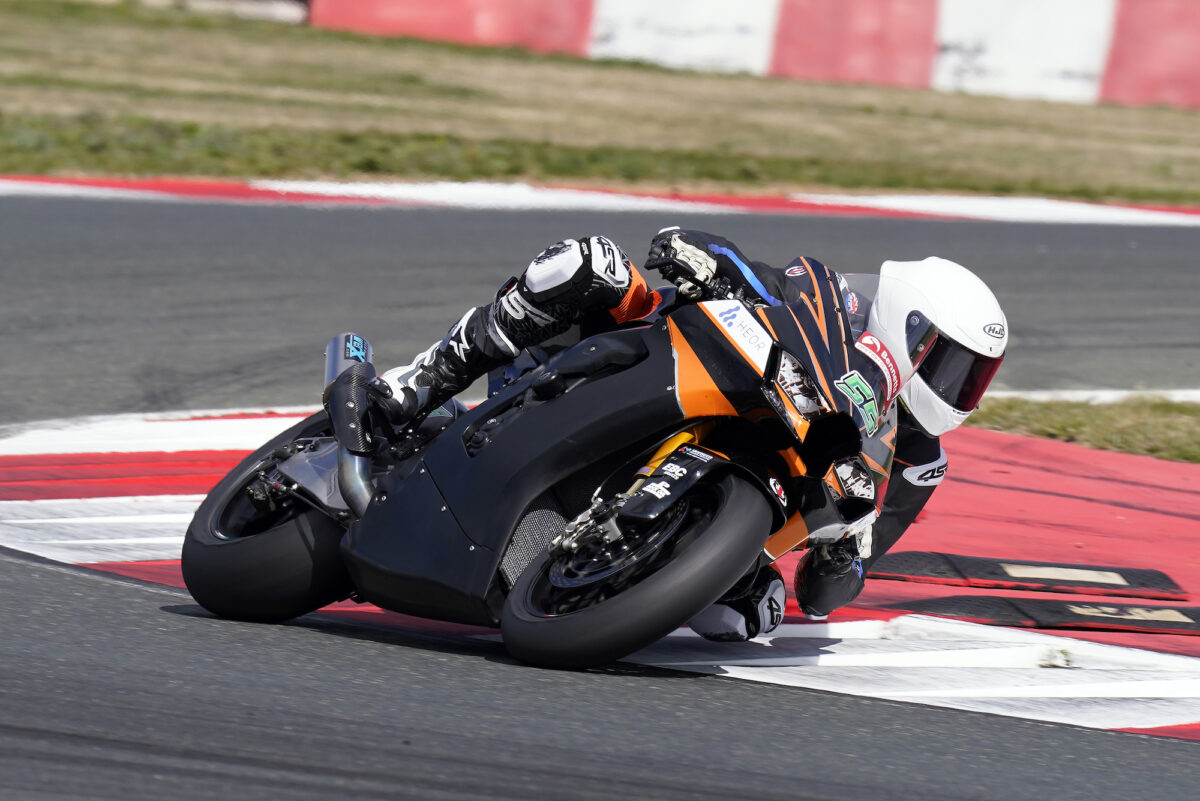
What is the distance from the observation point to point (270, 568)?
13.4 feet

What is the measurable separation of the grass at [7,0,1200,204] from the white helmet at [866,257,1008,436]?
8.67m

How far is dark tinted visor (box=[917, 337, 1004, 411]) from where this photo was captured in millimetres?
4105

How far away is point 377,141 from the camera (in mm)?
13695

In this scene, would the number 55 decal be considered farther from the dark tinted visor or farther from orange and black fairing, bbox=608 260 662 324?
orange and black fairing, bbox=608 260 662 324

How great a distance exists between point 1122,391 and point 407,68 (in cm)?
1158

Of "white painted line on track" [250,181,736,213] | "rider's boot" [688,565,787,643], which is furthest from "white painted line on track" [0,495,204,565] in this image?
"white painted line on track" [250,181,736,213]

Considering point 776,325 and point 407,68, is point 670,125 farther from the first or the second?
point 776,325

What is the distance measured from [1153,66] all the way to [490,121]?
25.3ft

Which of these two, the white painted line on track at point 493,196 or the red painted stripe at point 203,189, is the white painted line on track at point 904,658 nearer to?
the red painted stripe at point 203,189

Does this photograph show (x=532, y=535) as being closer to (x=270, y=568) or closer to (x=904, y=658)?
(x=270, y=568)

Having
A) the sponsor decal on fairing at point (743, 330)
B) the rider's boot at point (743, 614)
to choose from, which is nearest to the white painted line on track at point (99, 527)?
the rider's boot at point (743, 614)

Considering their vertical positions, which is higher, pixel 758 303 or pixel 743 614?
pixel 758 303

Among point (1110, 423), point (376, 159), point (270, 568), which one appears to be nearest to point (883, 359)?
point (270, 568)

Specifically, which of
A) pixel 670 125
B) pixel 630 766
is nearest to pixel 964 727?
pixel 630 766
